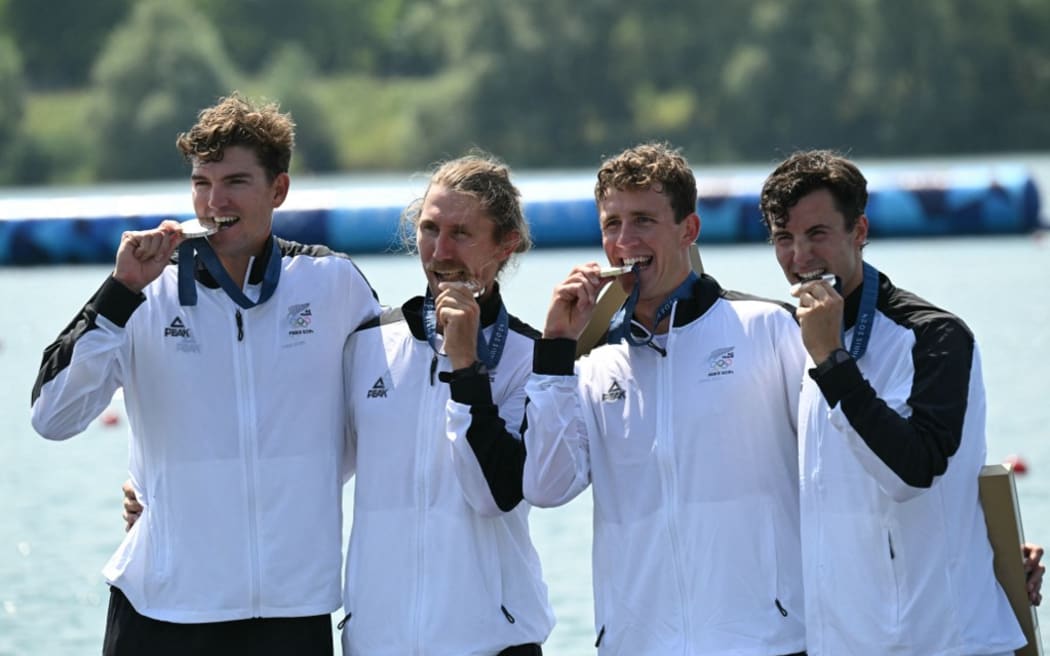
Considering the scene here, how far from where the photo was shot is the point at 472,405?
477 cm

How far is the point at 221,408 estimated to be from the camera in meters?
5.02

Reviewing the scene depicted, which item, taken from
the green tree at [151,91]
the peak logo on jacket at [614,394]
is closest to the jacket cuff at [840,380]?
the peak logo on jacket at [614,394]

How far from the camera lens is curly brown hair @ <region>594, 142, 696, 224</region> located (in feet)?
16.1

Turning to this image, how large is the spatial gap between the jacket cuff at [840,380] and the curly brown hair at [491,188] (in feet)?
3.61

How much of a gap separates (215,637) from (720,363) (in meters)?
1.63

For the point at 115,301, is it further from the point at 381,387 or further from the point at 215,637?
the point at 215,637

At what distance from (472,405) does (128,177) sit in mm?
63376

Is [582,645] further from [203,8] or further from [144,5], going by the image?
[203,8]

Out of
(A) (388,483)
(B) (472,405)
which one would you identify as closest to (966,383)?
Result: (B) (472,405)

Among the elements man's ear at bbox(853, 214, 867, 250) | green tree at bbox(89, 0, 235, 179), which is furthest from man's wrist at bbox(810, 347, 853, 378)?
green tree at bbox(89, 0, 235, 179)

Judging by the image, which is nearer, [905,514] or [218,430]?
[905,514]

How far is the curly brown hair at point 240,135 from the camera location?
16.6 feet

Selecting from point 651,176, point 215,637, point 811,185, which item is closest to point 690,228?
point 651,176

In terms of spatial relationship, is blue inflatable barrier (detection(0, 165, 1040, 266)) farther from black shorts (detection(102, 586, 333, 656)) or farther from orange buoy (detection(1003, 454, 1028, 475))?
black shorts (detection(102, 586, 333, 656))
